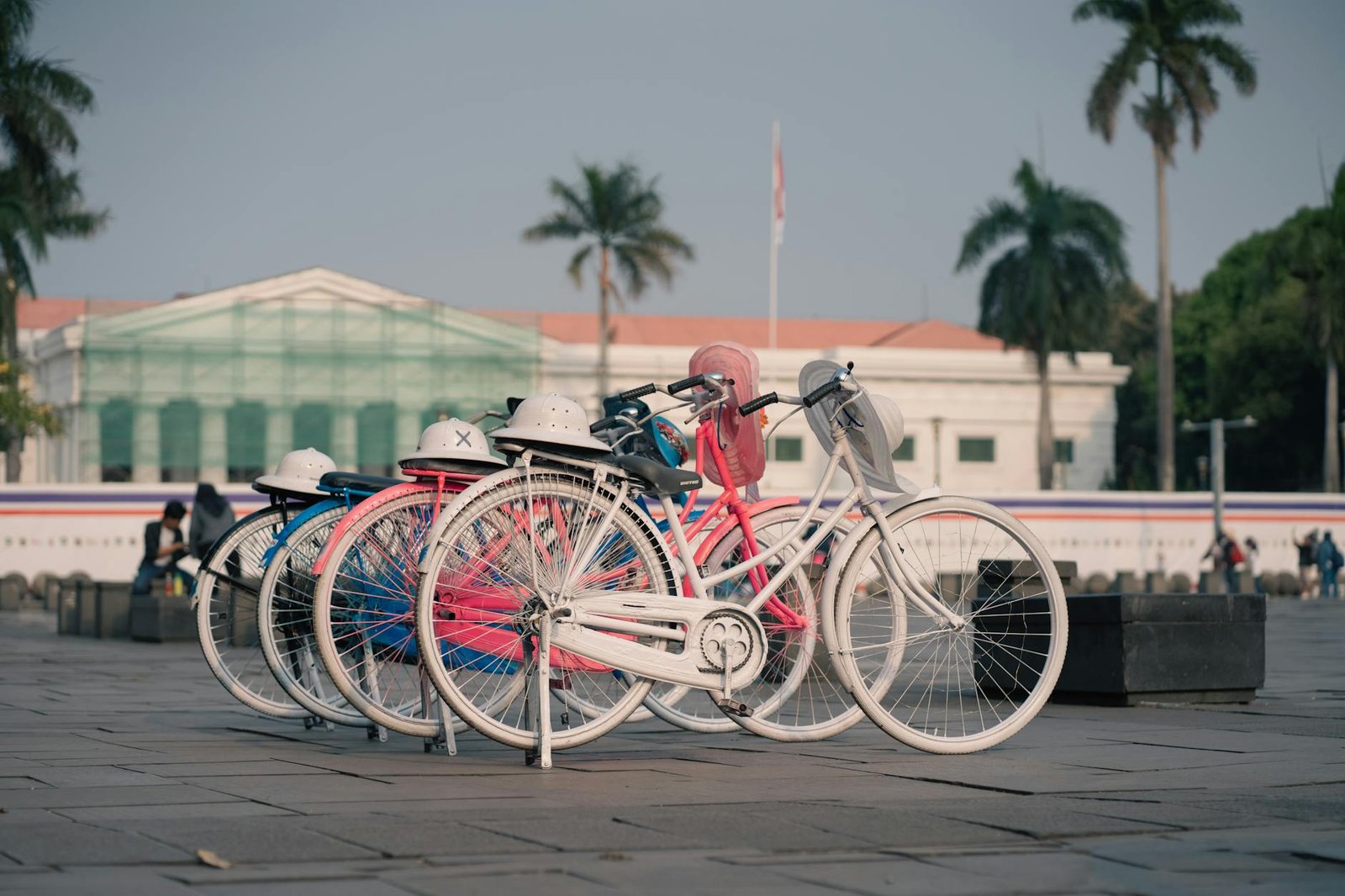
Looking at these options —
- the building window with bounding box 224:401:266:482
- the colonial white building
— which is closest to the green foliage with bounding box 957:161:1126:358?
the colonial white building

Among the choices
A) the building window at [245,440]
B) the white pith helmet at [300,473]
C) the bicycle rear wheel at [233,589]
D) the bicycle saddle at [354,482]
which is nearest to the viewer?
the bicycle saddle at [354,482]

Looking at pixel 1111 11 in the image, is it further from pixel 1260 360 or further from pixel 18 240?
pixel 18 240

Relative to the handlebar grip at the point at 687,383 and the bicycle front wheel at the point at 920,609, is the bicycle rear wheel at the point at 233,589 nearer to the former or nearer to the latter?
the handlebar grip at the point at 687,383

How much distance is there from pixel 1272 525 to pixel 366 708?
42.2m

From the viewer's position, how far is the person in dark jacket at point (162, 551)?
17.1 m

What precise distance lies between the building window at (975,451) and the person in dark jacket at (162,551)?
47.4 m

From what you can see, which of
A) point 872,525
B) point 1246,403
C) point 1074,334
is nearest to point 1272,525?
point 1074,334

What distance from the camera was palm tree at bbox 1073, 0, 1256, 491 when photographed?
47844mm

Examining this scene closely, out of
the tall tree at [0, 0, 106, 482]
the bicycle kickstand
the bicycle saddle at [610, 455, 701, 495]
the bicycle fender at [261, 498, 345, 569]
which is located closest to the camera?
the bicycle kickstand

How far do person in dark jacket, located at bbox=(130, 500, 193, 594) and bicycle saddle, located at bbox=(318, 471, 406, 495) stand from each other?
10.5m

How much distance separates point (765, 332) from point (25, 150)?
1830 inches

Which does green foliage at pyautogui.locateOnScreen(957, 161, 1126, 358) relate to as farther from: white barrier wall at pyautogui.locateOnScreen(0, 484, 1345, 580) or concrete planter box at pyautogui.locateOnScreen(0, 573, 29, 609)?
concrete planter box at pyautogui.locateOnScreen(0, 573, 29, 609)

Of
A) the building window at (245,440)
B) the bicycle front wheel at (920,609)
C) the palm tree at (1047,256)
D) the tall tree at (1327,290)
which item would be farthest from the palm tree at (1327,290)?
the bicycle front wheel at (920,609)

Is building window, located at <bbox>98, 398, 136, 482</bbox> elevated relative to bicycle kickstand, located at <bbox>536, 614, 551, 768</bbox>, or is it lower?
elevated
